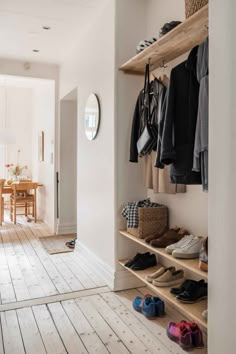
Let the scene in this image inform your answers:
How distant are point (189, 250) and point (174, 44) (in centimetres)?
141

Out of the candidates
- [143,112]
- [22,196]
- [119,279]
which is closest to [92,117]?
[143,112]

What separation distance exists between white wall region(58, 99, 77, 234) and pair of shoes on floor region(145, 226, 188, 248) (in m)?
2.86

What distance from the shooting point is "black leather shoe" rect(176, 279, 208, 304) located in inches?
81.1

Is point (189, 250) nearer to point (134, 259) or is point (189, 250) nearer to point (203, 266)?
point (203, 266)

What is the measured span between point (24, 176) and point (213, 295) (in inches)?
249

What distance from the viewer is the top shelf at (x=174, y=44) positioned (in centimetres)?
188

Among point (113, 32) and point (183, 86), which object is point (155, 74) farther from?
point (183, 86)

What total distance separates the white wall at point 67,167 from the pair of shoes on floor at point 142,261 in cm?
255

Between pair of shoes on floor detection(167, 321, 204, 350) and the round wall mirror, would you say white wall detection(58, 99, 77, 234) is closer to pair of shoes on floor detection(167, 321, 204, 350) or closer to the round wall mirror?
the round wall mirror

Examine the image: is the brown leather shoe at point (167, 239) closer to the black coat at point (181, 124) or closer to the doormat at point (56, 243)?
the black coat at point (181, 124)

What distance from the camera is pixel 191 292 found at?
211 cm

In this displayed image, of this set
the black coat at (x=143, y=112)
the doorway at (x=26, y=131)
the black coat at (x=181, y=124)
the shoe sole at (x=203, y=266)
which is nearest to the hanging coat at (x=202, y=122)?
the black coat at (x=181, y=124)

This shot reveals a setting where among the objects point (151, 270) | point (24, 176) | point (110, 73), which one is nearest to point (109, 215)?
point (151, 270)

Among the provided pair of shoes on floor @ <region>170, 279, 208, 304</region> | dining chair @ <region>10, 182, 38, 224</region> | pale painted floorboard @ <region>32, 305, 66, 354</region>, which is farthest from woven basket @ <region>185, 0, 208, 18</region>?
dining chair @ <region>10, 182, 38, 224</region>
